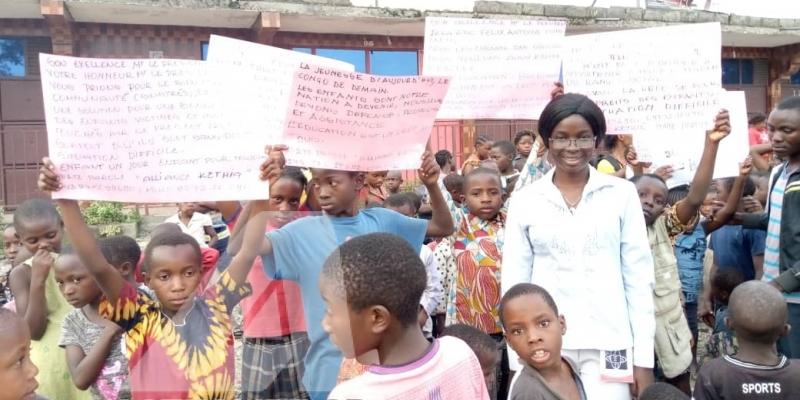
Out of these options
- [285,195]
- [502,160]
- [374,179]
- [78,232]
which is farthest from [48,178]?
[502,160]

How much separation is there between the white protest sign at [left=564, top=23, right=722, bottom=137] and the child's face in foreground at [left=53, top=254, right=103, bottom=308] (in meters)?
2.27

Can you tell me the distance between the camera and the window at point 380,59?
38.5 feet

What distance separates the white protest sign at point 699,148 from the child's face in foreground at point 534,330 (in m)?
1.50

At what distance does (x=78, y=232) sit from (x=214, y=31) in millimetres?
9460

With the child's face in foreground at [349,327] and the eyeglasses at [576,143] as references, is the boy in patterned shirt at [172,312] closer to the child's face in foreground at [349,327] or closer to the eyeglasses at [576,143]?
the child's face in foreground at [349,327]

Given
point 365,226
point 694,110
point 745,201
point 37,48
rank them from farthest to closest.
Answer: point 37,48, point 745,201, point 694,110, point 365,226

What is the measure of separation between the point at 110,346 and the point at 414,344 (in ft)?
4.44

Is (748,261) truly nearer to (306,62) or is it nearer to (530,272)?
(530,272)

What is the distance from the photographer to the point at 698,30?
3211 mm

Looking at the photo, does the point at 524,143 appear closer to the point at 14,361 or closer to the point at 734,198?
the point at 734,198

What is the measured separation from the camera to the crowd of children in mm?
1581

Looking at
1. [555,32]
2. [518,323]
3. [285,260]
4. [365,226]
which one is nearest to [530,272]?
[518,323]

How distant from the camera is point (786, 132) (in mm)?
3021

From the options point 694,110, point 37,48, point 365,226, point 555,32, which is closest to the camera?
point 365,226
